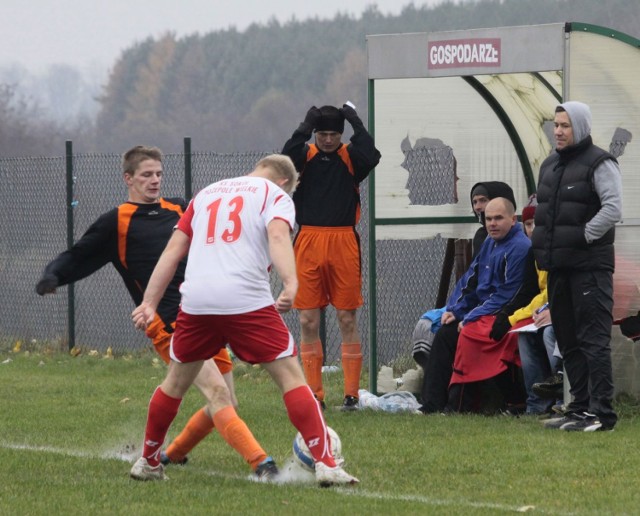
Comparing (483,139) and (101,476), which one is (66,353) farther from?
(101,476)

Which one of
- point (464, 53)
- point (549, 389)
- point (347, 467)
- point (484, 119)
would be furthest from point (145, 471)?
point (484, 119)

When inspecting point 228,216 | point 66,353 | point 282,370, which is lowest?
point 66,353

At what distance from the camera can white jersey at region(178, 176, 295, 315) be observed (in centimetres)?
695

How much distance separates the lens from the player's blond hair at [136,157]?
8070 mm

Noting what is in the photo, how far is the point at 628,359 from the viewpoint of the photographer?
34.2 feet

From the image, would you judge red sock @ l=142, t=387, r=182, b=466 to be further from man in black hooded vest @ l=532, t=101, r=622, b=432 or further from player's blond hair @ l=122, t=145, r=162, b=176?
man in black hooded vest @ l=532, t=101, r=622, b=432

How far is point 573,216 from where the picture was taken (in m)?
9.22

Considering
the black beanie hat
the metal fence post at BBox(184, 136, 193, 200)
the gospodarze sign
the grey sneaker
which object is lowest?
the grey sneaker

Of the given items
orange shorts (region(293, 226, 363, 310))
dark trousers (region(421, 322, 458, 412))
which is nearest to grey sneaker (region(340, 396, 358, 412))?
dark trousers (region(421, 322, 458, 412))

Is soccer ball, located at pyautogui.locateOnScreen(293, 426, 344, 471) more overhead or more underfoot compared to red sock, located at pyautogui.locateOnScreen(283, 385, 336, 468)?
more underfoot

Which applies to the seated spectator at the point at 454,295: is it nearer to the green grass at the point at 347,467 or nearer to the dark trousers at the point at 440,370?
the dark trousers at the point at 440,370

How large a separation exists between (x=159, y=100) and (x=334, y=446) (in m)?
77.4

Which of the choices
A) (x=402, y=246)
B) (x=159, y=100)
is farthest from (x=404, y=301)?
(x=159, y=100)

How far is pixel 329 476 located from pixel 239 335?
84cm
